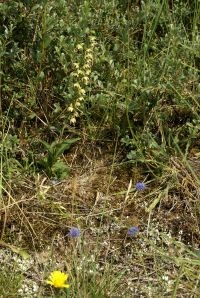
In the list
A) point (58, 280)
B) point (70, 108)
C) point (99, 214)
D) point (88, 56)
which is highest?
point (88, 56)

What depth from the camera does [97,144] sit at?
120 inches

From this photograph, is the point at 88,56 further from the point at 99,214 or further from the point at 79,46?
the point at 99,214

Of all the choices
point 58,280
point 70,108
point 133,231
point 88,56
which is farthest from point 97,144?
point 58,280

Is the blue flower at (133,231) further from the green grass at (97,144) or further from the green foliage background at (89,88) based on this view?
the green foliage background at (89,88)

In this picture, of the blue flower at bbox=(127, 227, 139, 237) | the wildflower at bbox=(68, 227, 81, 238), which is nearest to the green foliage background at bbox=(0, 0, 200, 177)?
the blue flower at bbox=(127, 227, 139, 237)

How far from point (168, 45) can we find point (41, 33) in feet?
2.03

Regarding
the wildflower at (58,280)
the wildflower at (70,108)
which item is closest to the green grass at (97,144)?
the wildflower at (70,108)

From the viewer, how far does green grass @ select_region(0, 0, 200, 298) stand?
2592mm

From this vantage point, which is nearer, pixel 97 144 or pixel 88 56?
pixel 88 56

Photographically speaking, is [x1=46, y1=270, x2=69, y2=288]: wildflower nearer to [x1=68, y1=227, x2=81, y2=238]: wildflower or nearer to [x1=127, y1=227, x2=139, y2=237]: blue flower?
[x1=68, y1=227, x2=81, y2=238]: wildflower

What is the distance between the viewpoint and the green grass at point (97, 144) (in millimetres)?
2592

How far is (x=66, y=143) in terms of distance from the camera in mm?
2912

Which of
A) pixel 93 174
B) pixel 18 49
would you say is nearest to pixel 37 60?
pixel 18 49

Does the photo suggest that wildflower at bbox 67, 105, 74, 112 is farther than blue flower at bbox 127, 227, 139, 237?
Yes
